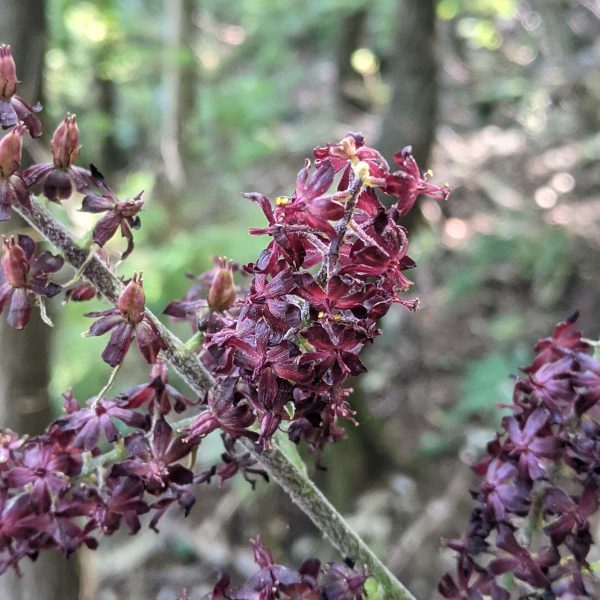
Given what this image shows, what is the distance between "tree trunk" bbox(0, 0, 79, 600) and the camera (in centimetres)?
161

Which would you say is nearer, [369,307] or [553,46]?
[369,307]

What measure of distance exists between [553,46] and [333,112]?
9.70 ft

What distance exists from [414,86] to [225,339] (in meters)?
3.48

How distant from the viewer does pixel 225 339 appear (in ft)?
2.25

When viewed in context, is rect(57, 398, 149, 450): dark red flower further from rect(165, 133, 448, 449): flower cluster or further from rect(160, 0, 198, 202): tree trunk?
rect(160, 0, 198, 202): tree trunk

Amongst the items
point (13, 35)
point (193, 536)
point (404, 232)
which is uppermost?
point (404, 232)

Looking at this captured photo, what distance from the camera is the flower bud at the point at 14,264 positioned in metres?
0.75

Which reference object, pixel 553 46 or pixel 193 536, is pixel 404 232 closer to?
pixel 193 536

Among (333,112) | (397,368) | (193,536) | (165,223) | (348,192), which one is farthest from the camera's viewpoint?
(333,112)

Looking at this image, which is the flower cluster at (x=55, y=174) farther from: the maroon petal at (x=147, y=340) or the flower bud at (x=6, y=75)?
the maroon petal at (x=147, y=340)

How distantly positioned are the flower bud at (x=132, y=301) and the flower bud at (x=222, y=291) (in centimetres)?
11

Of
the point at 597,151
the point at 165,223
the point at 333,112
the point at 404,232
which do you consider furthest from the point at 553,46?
the point at 404,232

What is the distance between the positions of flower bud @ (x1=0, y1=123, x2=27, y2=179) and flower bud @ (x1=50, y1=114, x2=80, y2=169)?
2.1 inches

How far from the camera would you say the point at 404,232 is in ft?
2.23
